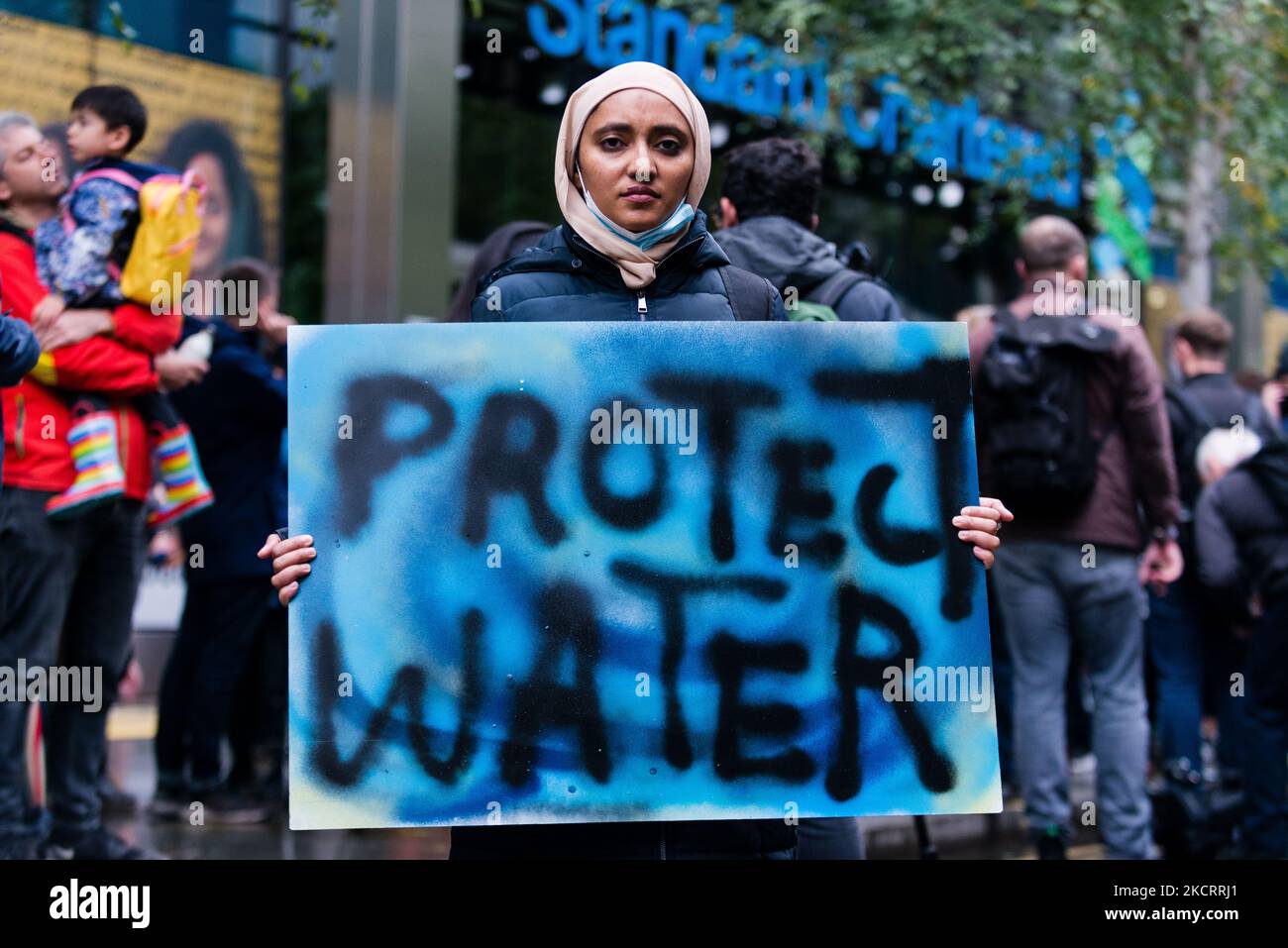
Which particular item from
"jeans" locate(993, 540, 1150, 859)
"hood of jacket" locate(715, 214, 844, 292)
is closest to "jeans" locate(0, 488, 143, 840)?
"hood of jacket" locate(715, 214, 844, 292)

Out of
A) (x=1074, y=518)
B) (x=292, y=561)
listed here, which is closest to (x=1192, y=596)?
(x=1074, y=518)

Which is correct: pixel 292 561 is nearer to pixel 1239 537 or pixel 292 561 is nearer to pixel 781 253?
pixel 781 253

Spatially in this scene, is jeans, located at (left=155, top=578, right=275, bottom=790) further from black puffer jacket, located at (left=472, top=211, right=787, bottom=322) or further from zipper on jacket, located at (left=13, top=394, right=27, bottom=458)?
black puffer jacket, located at (left=472, top=211, right=787, bottom=322)

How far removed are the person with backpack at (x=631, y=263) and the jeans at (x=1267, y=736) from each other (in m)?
3.19

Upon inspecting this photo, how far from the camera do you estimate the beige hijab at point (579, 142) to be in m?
2.98

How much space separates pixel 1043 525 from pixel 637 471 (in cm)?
317

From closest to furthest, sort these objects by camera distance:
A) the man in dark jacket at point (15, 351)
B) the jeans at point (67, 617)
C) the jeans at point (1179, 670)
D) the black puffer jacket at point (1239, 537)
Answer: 1. the man in dark jacket at point (15, 351)
2. the jeans at point (67, 617)
3. the black puffer jacket at point (1239, 537)
4. the jeans at point (1179, 670)

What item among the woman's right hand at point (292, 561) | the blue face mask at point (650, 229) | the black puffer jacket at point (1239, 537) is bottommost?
the woman's right hand at point (292, 561)

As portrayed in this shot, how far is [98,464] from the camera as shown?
479cm

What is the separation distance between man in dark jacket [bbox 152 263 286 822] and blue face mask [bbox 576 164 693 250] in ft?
12.0

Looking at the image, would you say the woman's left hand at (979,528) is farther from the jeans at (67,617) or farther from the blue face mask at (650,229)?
the jeans at (67,617)

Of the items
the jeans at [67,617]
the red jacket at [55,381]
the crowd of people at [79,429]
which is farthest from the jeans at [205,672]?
the red jacket at [55,381]

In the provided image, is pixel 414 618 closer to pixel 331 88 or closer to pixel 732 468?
pixel 732 468

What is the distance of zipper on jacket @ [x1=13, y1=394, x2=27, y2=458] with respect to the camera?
4.71m
